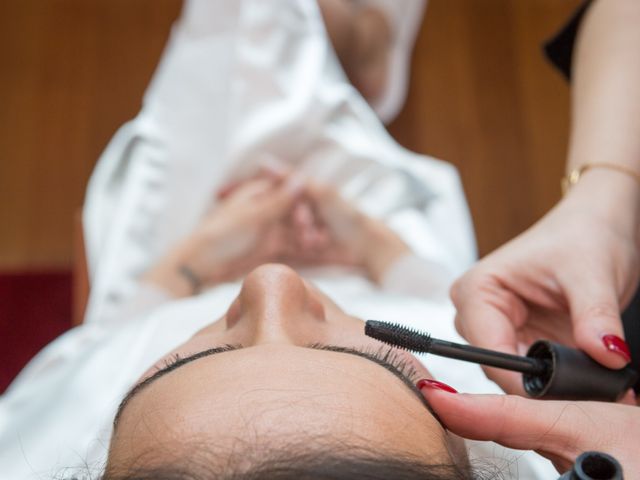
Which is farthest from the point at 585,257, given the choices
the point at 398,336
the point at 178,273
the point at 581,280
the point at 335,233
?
the point at 178,273

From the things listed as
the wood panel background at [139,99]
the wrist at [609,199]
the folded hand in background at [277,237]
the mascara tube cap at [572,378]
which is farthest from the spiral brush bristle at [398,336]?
the wood panel background at [139,99]

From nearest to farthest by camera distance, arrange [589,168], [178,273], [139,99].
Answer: [589,168]
[178,273]
[139,99]

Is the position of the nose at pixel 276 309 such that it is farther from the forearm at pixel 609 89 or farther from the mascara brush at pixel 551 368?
the forearm at pixel 609 89

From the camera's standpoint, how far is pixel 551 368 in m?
0.57

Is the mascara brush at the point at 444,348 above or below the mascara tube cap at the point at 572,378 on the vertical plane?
above

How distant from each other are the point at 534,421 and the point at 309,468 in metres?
0.16

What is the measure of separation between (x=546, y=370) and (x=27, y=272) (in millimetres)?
1276

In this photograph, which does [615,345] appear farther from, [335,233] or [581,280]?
[335,233]

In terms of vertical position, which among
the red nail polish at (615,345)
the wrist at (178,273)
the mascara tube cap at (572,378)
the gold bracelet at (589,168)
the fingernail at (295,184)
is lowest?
the wrist at (178,273)

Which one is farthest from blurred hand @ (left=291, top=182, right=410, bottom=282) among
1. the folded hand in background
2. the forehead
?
the forehead

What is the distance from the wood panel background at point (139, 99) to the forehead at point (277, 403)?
1148 millimetres

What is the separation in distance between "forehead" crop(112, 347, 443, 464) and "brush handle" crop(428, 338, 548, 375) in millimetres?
44

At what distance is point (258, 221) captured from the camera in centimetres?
110

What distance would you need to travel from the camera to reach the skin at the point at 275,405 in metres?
0.44
